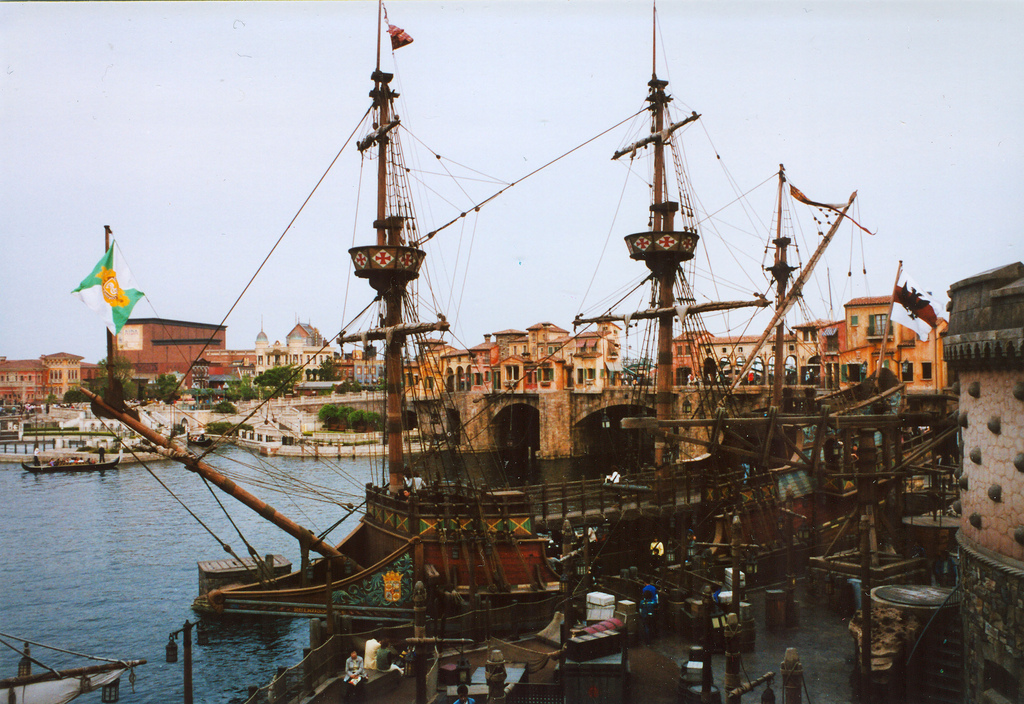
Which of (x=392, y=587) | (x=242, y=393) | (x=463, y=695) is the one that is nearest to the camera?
(x=463, y=695)

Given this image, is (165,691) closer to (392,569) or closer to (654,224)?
(392,569)

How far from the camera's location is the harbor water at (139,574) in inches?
821

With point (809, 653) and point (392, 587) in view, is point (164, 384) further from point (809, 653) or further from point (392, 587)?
point (809, 653)

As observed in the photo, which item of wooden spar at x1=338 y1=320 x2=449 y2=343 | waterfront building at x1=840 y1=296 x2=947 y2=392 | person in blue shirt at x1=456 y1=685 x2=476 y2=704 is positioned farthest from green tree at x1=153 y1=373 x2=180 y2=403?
person in blue shirt at x1=456 y1=685 x2=476 y2=704

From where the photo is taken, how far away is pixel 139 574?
3003 centimetres

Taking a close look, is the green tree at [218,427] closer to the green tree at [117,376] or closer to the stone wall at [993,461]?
the green tree at [117,376]

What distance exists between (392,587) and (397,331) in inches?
309

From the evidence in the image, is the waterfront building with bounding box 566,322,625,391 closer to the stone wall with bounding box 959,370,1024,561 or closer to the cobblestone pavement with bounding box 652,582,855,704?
the cobblestone pavement with bounding box 652,582,855,704

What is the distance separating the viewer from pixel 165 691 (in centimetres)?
1909

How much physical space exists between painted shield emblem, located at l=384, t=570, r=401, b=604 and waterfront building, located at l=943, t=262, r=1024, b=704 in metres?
11.7

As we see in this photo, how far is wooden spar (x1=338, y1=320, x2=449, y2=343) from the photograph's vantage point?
850 inches

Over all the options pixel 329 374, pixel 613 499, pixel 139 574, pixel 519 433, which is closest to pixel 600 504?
Result: pixel 613 499

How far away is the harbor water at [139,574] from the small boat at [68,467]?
14.3 ft

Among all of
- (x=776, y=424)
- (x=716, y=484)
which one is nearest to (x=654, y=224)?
(x=716, y=484)
